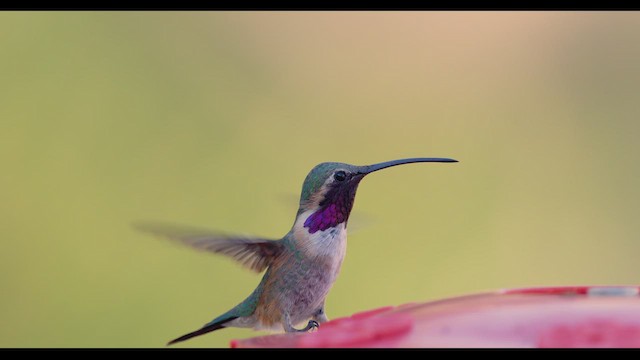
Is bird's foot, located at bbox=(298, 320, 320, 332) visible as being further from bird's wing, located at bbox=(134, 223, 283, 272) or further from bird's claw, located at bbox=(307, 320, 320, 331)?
bird's wing, located at bbox=(134, 223, 283, 272)

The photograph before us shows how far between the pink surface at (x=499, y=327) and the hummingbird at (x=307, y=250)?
96 centimetres

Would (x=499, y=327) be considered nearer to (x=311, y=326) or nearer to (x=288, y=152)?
(x=311, y=326)

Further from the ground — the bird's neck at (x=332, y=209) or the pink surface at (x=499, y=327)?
the bird's neck at (x=332, y=209)

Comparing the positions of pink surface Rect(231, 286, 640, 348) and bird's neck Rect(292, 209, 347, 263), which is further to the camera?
bird's neck Rect(292, 209, 347, 263)

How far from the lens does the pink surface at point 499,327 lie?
172 centimetres

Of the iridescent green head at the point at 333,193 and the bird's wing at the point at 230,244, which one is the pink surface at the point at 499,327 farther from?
the iridescent green head at the point at 333,193

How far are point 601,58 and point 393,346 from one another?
502 cm

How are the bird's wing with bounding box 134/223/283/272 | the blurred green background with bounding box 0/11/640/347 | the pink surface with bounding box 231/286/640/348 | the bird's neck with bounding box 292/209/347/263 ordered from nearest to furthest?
the pink surface with bounding box 231/286/640/348 < the bird's wing with bounding box 134/223/283/272 < the bird's neck with bounding box 292/209/347/263 < the blurred green background with bounding box 0/11/640/347

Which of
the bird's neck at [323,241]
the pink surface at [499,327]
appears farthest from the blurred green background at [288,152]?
the pink surface at [499,327]

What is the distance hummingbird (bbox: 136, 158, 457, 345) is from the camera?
10.1 ft

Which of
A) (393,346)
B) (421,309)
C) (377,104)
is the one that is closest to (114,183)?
(377,104)

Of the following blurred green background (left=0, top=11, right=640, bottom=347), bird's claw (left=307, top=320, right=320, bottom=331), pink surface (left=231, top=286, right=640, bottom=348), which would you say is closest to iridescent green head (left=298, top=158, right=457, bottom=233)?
bird's claw (left=307, top=320, right=320, bottom=331)

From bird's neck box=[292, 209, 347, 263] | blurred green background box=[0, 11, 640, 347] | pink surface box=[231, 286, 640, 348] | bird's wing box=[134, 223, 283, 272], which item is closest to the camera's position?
pink surface box=[231, 286, 640, 348]

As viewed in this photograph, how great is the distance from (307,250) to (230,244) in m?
0.26
